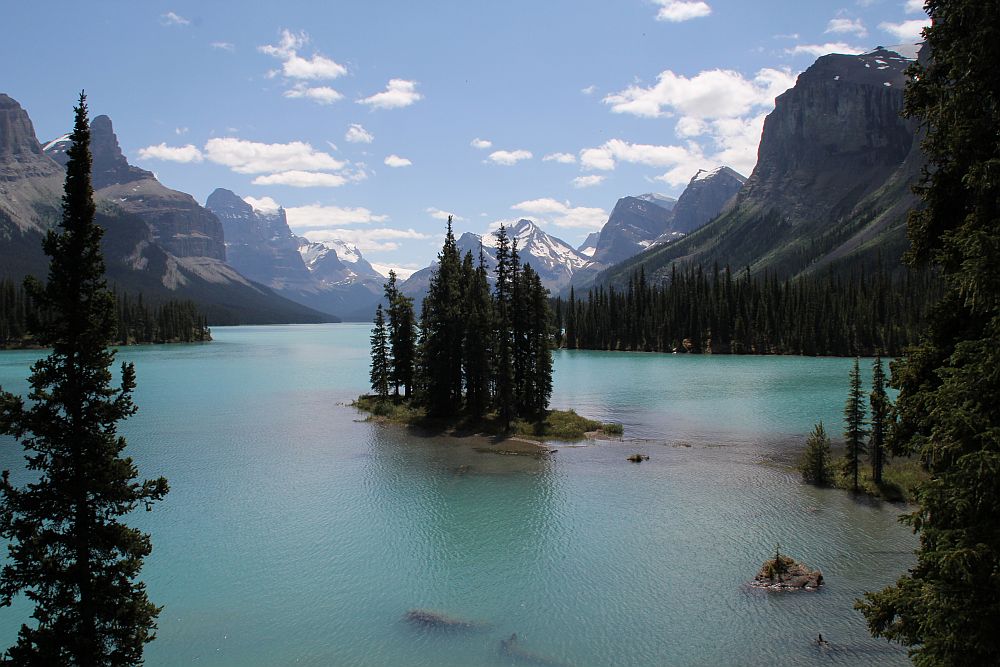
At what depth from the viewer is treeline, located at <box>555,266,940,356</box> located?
15638 cm

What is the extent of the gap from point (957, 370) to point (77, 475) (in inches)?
810

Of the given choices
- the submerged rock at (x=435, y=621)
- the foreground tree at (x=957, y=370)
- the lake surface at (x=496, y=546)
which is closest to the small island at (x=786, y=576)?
the lake surface at (x=496, y=546)

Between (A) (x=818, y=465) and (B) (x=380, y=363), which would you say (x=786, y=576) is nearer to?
(A) (x=818, y=465)

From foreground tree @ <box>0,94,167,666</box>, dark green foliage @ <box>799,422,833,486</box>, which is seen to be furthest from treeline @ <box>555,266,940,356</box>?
foreground tree @ <box>0,94,167,666</box>

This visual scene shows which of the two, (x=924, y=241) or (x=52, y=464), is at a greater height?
(x=924, y=241)

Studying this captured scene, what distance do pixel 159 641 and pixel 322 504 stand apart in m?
16.6

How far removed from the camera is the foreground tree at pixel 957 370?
1113 centimetres

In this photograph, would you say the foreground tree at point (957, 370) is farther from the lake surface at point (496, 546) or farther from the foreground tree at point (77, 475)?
the foreground tree at point (77, 475)

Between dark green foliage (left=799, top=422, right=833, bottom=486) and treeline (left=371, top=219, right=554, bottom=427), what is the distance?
2651 centimetres

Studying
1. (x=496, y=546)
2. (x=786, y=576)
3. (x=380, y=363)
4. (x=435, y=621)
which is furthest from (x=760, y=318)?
(x=435, y=621)

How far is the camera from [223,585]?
27672 mm

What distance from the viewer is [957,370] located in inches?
478

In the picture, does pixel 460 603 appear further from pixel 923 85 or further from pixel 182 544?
pixel 923 85

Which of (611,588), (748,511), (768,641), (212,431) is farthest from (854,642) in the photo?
(212,431)
